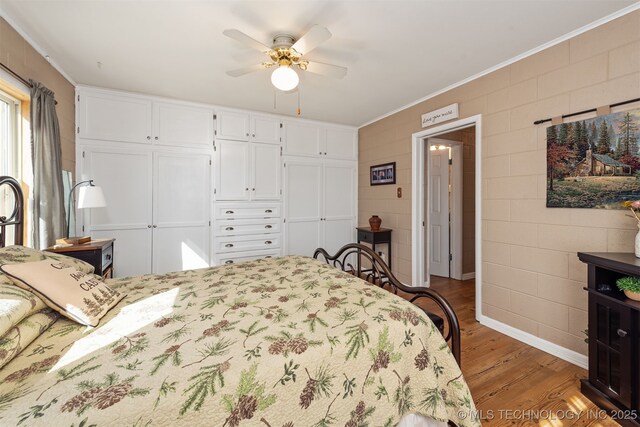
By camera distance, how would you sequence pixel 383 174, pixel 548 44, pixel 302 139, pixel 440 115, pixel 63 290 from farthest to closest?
1. pixel 302 139
2. pixel 383 174
3. pixel 440 115
4. pixel 548 44
5. pixel 63 290

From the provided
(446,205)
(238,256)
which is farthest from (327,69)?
(446,205)

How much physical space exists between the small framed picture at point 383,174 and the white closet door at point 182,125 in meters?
2.40

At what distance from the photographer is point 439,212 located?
4453mm

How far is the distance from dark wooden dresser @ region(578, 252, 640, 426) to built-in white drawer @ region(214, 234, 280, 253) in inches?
131

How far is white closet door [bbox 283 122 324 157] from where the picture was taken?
4.17 metres

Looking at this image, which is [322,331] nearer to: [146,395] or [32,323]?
[146,395]

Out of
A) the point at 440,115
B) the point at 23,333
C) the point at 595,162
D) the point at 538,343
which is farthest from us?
the point at 440,115

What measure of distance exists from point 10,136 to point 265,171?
247 centimetres

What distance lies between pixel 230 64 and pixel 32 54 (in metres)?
1.52

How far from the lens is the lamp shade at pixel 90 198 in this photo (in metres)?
2.38

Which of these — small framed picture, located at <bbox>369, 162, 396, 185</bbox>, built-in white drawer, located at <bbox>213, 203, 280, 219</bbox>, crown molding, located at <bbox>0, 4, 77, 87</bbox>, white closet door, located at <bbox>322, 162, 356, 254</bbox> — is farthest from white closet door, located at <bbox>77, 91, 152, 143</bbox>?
small framed picture, located at <bbox>369, 162, 396, 185</bbox>

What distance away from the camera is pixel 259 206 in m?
3.99

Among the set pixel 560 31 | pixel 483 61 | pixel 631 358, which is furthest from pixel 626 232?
pixel 483 61

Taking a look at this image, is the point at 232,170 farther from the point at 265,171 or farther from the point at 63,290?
the point at 63,290
